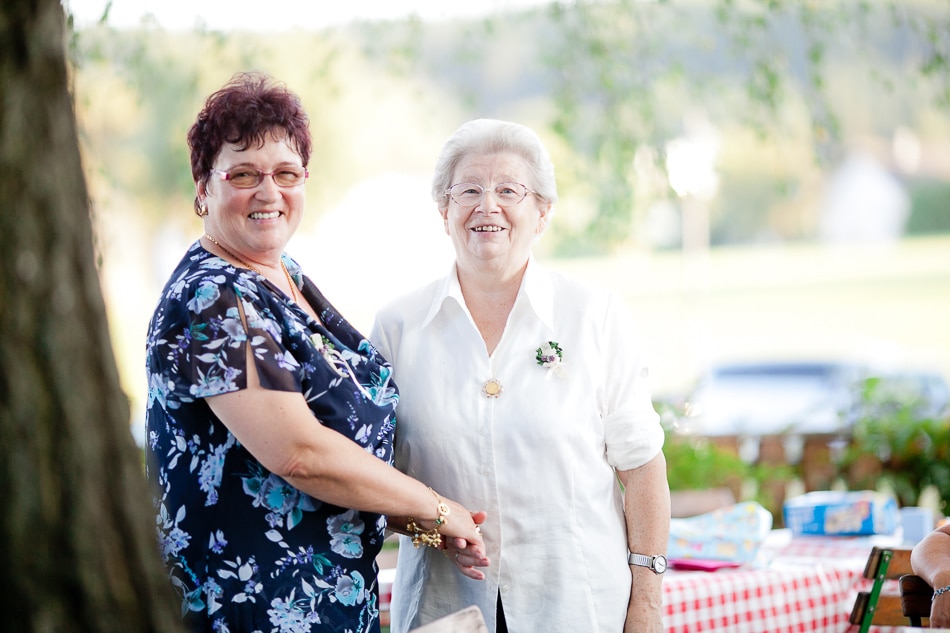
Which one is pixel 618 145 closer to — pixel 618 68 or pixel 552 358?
pixel 618 68

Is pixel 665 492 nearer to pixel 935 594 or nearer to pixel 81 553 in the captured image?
pixel 935 594

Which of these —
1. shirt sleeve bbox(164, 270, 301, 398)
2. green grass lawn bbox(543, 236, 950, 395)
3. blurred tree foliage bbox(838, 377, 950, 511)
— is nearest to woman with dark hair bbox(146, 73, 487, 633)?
shirt sleeve bbox(164, 270, 301, 398)

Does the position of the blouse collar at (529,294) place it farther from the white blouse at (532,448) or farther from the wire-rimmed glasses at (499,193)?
the wire-rimmed glasses at (499,193)

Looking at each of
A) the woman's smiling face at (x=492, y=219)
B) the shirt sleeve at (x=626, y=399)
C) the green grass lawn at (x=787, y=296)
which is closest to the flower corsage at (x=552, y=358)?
the shirt sleeve at (x=626, y=399)

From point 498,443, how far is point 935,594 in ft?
3.50

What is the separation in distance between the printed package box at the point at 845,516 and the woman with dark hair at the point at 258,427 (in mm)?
1886

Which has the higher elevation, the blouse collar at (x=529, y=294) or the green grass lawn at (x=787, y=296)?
the green grass lawn at (x=787, y=296)

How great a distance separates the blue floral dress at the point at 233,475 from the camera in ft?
6.17

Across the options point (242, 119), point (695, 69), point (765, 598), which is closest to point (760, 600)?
point (765, 598)

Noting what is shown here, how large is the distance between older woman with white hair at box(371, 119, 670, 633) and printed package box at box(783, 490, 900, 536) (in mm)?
1410

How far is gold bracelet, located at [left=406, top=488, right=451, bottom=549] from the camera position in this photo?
6.95 ft

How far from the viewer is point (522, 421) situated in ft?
7.50

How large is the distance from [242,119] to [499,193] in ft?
2.07

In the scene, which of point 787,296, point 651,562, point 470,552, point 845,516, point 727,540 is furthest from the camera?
point 787,296
